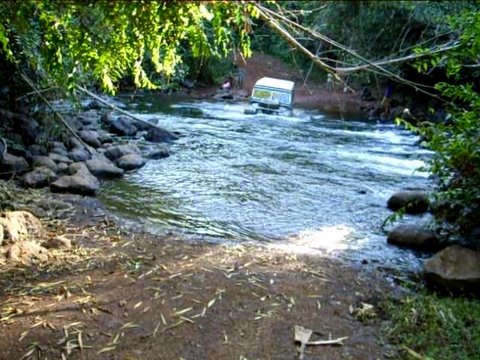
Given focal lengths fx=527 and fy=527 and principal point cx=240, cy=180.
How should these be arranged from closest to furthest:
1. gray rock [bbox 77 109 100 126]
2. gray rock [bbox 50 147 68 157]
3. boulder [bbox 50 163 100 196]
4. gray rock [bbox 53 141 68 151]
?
boulder [bbox 50 163 100 196] → gray rock [bbox 50 147 68 157] → gray rock [bbox 53 141 68 151] → gray rock [bbox 77 109 100 126]

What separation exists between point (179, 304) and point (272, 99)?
14.2 m

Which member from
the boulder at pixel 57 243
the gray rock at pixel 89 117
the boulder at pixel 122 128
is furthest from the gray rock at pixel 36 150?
the boulder at pixel 122 128

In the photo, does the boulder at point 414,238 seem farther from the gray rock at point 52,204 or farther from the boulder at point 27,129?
the boulder at point 27,129

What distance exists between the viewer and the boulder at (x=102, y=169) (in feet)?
27.4

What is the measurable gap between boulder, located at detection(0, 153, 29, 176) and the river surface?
47.6 inches

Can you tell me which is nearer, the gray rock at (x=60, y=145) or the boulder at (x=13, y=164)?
the boulder at (x=13, y=164)


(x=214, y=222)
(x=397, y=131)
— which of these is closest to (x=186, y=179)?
(x=214, y=222)

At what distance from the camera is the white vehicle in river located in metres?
17.4

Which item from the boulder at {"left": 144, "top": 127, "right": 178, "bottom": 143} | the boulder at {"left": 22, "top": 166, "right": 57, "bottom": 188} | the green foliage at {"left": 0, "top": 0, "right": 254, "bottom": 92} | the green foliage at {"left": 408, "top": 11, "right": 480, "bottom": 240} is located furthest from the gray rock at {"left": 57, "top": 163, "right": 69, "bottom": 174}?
the green foliage at {"left": 408, "top": 11, "right": 480, "bottom": 240}

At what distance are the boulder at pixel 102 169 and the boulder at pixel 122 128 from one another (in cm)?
355

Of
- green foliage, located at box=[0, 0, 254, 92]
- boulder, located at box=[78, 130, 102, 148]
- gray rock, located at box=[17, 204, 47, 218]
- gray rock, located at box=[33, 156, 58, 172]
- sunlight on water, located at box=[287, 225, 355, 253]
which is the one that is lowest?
boulder, located at box=[78, 130, 102, 148]

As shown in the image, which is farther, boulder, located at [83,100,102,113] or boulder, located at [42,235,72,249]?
boulder, located at [83,100,102,113]

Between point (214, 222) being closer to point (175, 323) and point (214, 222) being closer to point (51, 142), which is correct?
point (175, 323)

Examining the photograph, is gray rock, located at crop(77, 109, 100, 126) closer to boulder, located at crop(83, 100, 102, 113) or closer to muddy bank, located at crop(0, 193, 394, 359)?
boulder, located at crop(83, 100, 102, 113)
